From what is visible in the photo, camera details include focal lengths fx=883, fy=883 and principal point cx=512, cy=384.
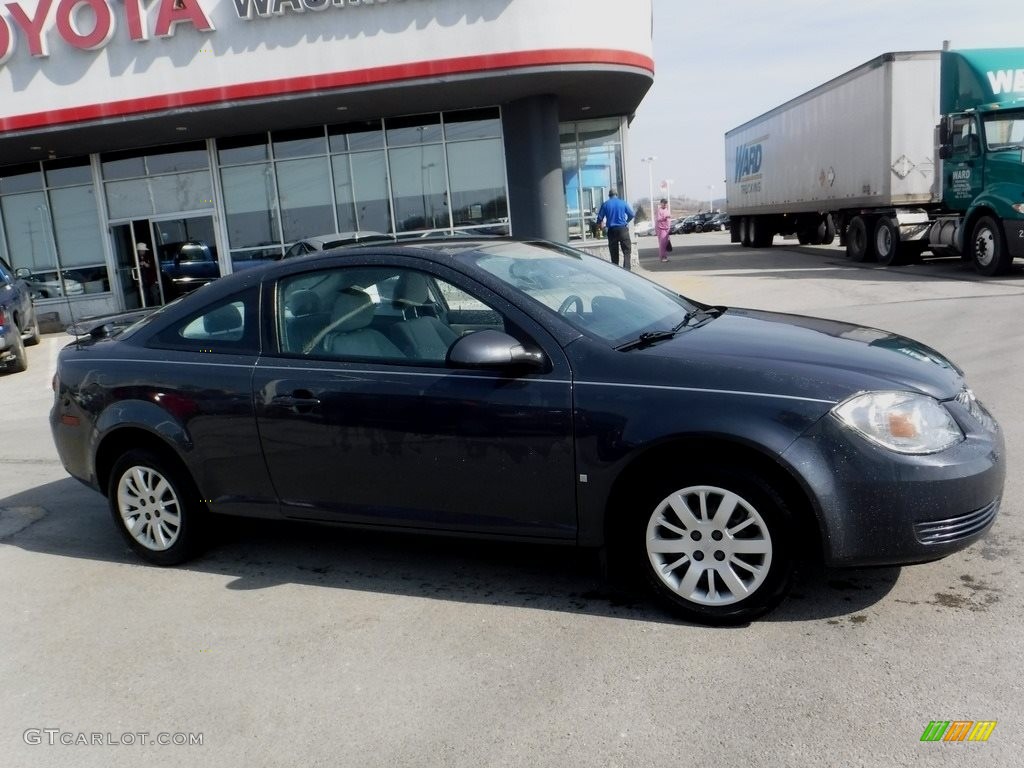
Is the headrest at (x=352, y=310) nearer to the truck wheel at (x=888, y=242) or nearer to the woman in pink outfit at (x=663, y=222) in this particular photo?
the truck wheel at (x=888, y=242)

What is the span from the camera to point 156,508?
4.68 meters

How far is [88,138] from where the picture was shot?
1766 centimetres

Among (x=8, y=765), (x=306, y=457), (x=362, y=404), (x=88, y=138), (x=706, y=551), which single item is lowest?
(x=8, y=765)

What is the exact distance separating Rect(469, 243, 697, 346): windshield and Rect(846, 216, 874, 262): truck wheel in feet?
54.7

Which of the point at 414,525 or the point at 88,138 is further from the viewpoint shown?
the point at 88,138

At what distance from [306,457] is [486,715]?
161 centimetres

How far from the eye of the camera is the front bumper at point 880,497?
3297 mm

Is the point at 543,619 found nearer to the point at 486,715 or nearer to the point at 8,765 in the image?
the point at 486,715

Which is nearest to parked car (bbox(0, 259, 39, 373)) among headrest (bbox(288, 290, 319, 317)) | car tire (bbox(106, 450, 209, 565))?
car tire (bbox(106, 450, 209, 565))

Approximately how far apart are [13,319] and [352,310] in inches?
428

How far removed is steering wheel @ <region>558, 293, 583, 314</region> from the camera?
13.1ft

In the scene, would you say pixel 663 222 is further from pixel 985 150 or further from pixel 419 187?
pixel 985 150

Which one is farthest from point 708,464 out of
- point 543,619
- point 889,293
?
point 889,293

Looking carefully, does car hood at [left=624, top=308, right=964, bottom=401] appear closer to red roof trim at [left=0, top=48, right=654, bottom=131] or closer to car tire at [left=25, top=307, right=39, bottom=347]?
red roof trim at [left=0, top=48, right=654, bottom=131]
